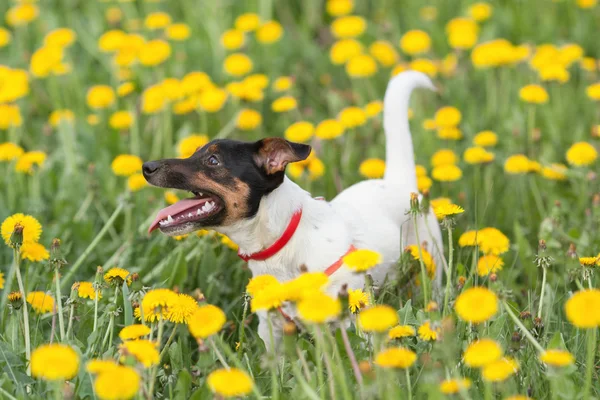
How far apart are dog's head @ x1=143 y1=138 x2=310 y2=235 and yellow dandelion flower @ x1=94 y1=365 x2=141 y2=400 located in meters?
1.16

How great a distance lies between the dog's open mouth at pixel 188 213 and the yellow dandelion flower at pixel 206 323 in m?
0.77

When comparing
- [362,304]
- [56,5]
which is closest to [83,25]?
[56,5]

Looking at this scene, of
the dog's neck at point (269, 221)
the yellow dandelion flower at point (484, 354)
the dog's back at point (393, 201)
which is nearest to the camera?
the yellow dandelion flower at point (484, 354)

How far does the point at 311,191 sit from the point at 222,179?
5.17 feet

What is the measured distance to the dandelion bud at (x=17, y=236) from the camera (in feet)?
9.13

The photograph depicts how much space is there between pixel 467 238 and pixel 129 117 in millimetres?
2453

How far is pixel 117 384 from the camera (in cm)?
188

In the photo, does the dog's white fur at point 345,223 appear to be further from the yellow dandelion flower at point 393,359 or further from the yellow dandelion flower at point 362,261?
the yellow dandelion flower at point 393,359

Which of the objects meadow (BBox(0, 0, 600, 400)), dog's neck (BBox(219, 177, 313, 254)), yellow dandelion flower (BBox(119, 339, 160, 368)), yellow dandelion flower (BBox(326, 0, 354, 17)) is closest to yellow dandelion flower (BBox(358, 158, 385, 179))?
meadow (BBox(0, 0, 600, 400))

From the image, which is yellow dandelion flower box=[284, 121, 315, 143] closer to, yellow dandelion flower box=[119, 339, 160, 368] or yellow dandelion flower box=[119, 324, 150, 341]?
yellow dandelion flower box=[119, 324, 150, 341]

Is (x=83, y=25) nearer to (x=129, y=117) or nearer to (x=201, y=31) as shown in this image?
(x=201, y=31)

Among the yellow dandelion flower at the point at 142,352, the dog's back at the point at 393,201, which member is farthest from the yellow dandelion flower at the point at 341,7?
the yellow dandelion flower at the point at 142,352

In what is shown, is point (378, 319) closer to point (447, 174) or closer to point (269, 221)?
point (269, 221)

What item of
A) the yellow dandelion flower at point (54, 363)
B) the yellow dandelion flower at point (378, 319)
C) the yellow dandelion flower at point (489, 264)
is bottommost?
the yellow dandelion flower at point (489, 264)
